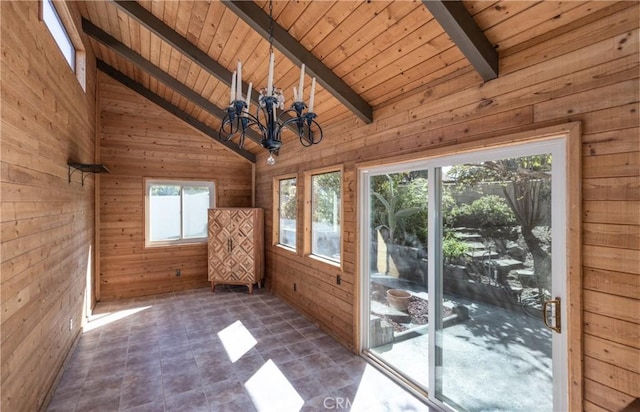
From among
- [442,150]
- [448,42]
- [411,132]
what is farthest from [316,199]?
[448,42]

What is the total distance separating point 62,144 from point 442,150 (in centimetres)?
349

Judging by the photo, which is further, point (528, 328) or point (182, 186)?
point (182, 186)

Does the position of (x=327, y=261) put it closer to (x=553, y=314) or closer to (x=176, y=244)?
(x=553, y=314)

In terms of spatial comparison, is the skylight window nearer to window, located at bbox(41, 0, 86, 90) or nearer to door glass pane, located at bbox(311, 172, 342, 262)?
window, located at bbox(41, 0, 86, 90)

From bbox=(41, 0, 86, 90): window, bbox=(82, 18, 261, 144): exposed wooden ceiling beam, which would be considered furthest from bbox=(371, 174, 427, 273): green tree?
bbox=(41, 0, 86, 90): window

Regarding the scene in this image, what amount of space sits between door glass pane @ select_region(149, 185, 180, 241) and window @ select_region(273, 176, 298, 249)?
77.6 inches

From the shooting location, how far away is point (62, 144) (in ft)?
9.35

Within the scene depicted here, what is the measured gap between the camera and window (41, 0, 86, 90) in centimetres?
264

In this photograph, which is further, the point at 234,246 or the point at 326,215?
the point at 234,246

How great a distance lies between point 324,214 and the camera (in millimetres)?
4102

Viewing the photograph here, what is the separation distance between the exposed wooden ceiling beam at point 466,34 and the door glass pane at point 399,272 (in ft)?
2.94

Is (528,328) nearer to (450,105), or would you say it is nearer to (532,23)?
(450,105)
